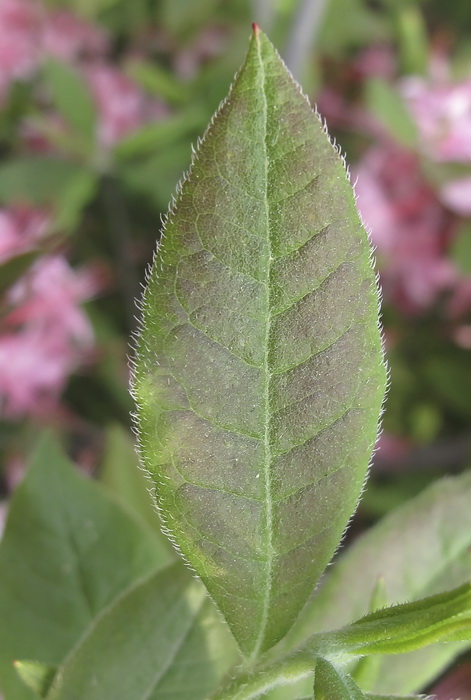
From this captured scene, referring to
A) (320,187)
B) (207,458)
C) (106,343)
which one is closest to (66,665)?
(207,458)

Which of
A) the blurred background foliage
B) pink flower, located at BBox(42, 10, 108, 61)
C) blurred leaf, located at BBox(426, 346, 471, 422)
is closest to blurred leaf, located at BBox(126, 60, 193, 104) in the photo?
the blurred background foliage

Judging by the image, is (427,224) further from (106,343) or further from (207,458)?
(207,458)

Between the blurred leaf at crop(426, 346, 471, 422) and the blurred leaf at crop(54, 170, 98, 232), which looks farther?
the blurred leaf at crop(426, 346, 471, 422)

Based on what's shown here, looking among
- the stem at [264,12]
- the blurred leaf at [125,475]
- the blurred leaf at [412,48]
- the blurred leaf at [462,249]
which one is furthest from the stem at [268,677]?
the blurred leaf at [412,48]

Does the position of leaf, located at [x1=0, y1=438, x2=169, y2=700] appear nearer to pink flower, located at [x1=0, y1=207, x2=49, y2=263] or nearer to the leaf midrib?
the leaf midrib

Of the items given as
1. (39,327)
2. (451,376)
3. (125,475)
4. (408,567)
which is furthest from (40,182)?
(408,567)
